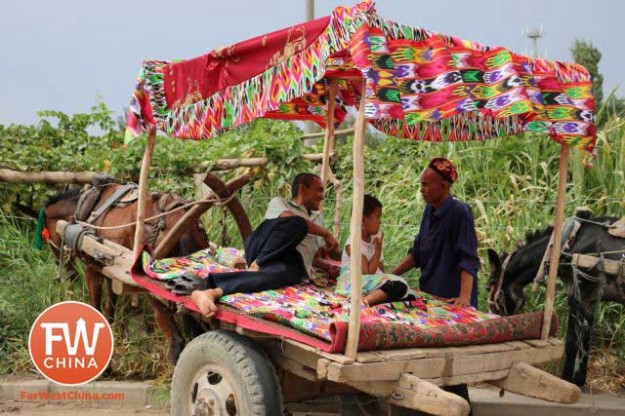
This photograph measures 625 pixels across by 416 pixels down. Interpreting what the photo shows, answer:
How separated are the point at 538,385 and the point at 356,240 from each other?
1.34 m

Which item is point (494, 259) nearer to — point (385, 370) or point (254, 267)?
point (254, 267)

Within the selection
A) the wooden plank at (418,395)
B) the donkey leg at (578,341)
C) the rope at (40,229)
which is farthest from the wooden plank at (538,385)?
the rope at (40,229)

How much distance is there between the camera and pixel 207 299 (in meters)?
4.70

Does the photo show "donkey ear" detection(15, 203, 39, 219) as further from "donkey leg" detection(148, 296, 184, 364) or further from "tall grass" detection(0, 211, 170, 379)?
"donkey leg" detection(148, 296, 184, 364)

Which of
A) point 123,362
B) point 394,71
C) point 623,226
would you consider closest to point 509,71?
point 394,71

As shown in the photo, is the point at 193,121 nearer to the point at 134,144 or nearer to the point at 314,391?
the point at 314,391

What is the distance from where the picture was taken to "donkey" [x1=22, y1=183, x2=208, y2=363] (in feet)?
20.2

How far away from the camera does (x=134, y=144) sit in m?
8.96

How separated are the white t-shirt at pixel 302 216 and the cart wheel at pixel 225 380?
96 cm

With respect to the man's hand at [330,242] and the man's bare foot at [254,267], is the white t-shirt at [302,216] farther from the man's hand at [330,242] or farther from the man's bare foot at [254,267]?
the man's bare foot at [254,267]

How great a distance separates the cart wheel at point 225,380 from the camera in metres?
4.37

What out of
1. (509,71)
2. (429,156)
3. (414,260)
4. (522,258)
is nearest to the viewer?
(509,71)

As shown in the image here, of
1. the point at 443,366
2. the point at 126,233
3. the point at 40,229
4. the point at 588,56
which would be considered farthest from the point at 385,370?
the point at 588,56

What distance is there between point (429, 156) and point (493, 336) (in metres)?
4.30
